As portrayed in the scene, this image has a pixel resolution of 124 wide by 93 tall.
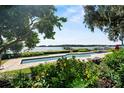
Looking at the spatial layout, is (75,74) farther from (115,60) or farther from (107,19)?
(107,19)

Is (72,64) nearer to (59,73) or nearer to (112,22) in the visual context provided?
(59,73)

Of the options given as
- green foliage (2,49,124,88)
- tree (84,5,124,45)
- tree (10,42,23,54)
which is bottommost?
green foliage (2,49,124,88)

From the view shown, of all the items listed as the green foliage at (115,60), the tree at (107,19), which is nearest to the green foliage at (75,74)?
the green foliage at (115,60)

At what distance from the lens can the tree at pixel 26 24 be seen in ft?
13.8

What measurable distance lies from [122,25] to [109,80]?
74cm

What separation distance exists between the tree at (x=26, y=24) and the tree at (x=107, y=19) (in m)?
0.39

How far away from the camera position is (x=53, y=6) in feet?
13.7

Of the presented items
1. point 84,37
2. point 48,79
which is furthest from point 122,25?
point 48,79

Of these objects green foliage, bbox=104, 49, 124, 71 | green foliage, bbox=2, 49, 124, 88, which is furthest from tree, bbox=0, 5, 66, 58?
green foliage, bbox=104, 49, 124, 71

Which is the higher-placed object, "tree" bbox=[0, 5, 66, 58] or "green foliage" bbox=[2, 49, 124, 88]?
"tree" bbox=[0, 5, 66, 58]

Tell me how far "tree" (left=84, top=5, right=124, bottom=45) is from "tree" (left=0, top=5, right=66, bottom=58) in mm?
388

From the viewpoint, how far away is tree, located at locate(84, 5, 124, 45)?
420cm

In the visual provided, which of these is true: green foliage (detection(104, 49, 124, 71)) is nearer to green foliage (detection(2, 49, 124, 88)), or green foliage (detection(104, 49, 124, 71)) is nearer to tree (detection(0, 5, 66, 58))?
green foliage (detection(2, 49, 124, 88))

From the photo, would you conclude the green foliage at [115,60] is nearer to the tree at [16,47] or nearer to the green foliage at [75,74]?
the green foliage at [75,74]
